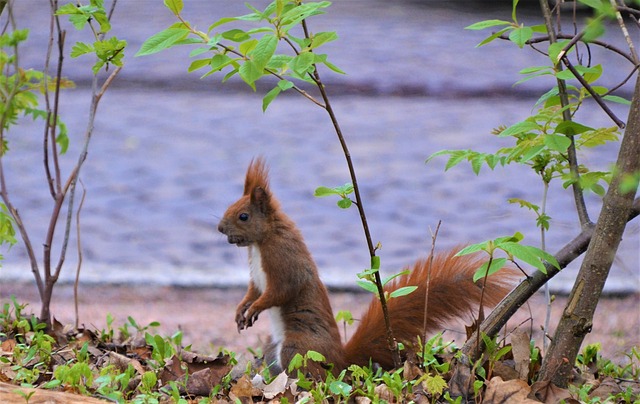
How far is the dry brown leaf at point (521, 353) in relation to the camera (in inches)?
87.7

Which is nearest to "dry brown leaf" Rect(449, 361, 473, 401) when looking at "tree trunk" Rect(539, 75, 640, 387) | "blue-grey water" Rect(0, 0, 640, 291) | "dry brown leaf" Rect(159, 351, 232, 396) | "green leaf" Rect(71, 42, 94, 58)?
"tree trunk" Rect(539, 75, 640, 387)

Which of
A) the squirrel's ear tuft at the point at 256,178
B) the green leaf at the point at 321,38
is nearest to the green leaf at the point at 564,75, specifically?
the green leaf at the point at 321,38

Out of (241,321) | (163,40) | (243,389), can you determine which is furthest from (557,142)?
(241,321)

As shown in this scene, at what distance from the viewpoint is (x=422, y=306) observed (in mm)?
2559

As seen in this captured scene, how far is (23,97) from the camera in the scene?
9.41 feet

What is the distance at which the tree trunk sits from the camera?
1887 mm

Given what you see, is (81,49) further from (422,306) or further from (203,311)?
(203,311)

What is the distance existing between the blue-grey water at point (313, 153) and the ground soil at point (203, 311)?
119 mm

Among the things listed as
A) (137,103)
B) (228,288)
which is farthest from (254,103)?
(228,288)

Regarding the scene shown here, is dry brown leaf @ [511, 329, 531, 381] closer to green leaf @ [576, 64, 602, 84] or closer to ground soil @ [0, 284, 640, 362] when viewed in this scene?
green leaf @ [576, 64, 602, 84]

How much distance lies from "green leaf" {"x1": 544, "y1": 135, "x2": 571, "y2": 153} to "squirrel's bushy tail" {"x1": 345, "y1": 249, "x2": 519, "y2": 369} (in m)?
0.66

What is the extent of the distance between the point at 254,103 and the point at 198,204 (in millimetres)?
2528

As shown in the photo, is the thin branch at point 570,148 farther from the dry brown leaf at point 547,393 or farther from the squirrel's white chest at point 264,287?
the squirrel's white chest at point 264,287

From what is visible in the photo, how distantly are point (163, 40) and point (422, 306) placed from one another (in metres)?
1.15
